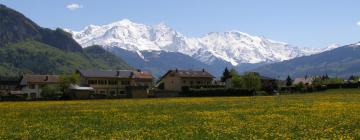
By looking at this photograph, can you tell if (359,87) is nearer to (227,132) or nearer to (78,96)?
(78,96)

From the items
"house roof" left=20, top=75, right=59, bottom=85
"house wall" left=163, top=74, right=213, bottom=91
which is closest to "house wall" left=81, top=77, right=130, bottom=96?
"house roof" left=20, top=75, right=59, bottom=85

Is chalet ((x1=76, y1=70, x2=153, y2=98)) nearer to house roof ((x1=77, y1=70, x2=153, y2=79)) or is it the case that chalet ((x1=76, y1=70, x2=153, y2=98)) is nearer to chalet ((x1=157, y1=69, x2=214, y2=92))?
house roof ((x1=77, y1=70, x2=153, y2=79))

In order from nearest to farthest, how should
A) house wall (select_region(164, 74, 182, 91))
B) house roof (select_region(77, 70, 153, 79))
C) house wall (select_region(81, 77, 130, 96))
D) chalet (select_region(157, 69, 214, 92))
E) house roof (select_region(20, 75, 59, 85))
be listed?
house wall (select_region(81, 77, 130, 96)), house roof (select_region(77, 70, 153, 79)), house roof (select_region(20, 75, 59, 85)), chalet (select_region(157, 69, 214, 92)), house wall (select_region(164, 74, 182, 91))

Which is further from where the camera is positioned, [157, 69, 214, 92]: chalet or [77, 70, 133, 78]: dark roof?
[157, 69, 214, 92]: chalet

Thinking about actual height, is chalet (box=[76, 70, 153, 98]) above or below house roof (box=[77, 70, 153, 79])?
below

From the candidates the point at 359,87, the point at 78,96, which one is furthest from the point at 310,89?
the point at 78,96

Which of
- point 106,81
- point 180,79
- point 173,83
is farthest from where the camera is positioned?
point 173,83

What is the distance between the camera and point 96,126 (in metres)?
33.4

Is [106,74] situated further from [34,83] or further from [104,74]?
[34,83]

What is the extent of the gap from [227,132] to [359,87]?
12113 cm

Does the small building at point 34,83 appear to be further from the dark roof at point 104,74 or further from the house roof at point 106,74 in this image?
the house roof at point 106,74

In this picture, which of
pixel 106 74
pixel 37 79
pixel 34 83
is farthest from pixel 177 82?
pixel 34 83

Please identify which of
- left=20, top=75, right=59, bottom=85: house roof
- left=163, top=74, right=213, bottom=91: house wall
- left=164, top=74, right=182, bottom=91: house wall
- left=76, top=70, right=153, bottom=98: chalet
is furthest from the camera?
left=164, top=74, right=182, bottom=91: house wall

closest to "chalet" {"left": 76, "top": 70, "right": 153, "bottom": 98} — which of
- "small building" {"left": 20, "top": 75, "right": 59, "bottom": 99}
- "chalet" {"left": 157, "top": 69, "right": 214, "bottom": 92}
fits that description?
"small building" {"left": 20, "top": 75, "right": 59, "bottom": 99}
